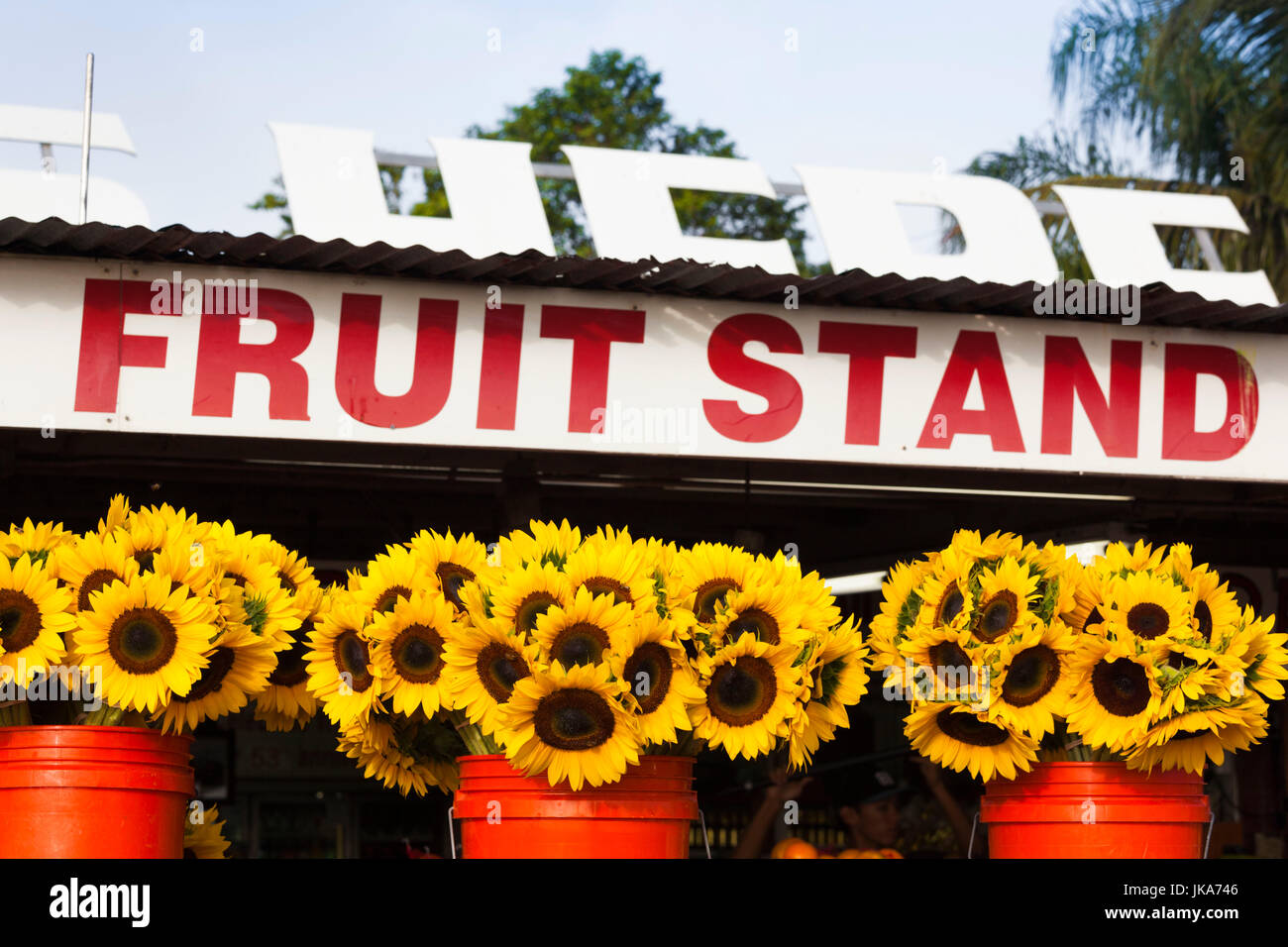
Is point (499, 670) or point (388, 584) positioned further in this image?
point (388, 584)

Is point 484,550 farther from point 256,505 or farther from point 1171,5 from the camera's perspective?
point 1171,5

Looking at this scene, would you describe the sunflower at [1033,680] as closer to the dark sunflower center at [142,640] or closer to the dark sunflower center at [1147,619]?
the dark sunflower center at [1147,619]

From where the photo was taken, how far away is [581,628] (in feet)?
10.3

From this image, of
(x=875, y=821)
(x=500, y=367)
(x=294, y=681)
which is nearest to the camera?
(x=294, y=681)

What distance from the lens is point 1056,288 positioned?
5359 mm

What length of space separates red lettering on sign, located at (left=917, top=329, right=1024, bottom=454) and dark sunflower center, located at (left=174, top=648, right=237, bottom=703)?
2.83 meters

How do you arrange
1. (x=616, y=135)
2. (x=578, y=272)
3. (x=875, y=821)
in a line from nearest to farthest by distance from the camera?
1. (x=578, y=272)
2. (x=875, y=821)
3. (x=616, y=135)

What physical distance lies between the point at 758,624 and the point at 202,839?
5.13 feet

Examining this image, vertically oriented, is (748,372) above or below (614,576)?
above

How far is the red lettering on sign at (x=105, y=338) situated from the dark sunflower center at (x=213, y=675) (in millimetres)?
1821

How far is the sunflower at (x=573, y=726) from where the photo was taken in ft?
10.1

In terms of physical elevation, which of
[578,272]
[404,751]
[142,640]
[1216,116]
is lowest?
[404,751]

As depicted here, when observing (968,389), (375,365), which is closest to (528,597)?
(375,365)

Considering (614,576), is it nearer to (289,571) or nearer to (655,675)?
(655,675)
